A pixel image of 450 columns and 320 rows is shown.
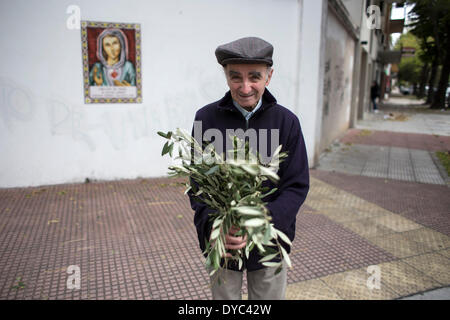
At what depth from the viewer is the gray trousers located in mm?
1908

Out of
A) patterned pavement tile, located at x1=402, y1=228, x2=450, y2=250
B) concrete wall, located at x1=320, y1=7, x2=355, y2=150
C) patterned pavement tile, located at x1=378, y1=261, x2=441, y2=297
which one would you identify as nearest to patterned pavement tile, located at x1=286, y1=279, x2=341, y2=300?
patterned pavement tile, located at x1=378, y1=261, x2=441, y2=297

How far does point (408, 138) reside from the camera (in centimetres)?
1210

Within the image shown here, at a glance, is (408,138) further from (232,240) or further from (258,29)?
(232,240)

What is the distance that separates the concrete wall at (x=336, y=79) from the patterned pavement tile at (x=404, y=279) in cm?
600

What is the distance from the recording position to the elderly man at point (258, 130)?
174cm

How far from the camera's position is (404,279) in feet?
11.1

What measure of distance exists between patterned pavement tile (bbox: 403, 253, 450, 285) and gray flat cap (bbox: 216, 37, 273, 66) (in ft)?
Answer: 9.86

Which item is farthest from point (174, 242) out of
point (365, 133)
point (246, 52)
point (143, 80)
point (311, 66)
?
point (365, 133)

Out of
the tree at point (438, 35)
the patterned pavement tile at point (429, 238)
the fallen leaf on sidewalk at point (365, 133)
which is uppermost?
the tree at point (438, 35)

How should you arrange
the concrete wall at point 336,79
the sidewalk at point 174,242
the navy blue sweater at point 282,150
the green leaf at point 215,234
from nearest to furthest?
1. the green leaf at point 215,234
2. the navy blue sweater at point 282,150
3. the sidewalk at point 174,242
4. the concrete wall at point 336,79

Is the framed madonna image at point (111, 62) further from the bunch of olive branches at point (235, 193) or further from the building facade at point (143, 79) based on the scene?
the bunch of olive branches at point (235, 193)

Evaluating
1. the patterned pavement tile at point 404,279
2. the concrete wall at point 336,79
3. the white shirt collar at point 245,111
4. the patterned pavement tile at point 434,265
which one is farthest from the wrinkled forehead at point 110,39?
the patterned pavement tile at point 434,265

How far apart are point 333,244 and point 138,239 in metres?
2.31
